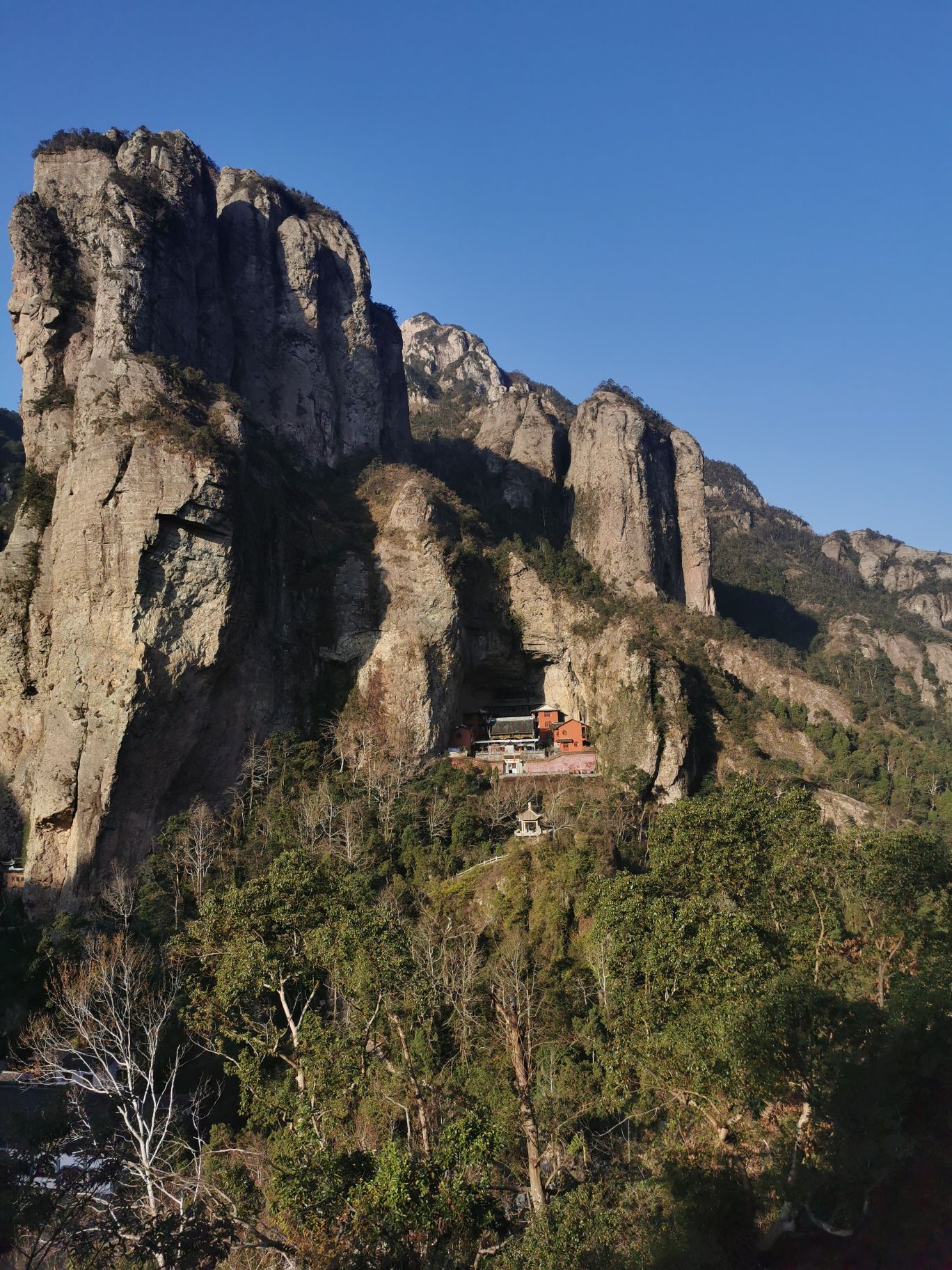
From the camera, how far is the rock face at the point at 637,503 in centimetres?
5434

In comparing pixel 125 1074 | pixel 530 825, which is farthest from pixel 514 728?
pixel 125 1074

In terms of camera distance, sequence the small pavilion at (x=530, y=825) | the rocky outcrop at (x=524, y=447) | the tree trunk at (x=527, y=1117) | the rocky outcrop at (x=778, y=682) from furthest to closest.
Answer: the rocky outcrop at (x=524, y=447), the rocky outcrop at (x=778, y=682), the small pavilion at (x=530, y=825), the tree trunk at (x=527, y=1117)

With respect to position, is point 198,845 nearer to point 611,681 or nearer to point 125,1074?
point 125,1074

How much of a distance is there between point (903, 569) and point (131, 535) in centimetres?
9988

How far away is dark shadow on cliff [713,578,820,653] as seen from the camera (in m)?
70.6

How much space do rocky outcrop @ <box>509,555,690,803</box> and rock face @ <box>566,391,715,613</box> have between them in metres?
12.4

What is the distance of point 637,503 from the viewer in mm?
55406

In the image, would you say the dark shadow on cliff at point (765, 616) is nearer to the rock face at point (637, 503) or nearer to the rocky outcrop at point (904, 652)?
the rocky outcrop at point (904, 652)

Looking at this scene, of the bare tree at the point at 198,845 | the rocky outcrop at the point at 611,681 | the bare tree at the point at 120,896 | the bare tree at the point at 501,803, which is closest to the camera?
the bare tree at the point at 120,896

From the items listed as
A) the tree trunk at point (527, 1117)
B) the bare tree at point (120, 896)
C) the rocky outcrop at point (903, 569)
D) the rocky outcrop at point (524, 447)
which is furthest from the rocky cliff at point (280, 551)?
the rocky outcrop at point (903, 569)

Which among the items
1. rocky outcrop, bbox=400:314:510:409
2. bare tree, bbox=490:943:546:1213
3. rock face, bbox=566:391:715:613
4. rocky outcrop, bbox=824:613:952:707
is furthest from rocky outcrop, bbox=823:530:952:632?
bare tree, bbox=490:943:546:1213

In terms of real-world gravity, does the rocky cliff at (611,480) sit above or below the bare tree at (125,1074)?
above

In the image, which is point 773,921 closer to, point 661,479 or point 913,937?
point 913,937

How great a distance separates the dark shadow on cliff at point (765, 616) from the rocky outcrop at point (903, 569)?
922 inches
